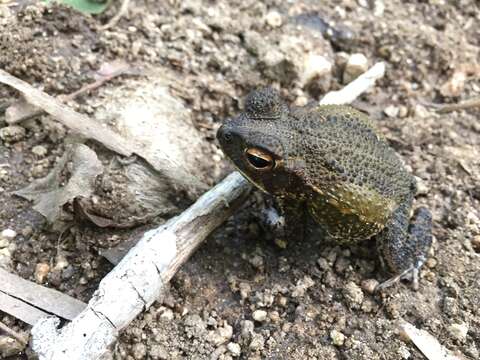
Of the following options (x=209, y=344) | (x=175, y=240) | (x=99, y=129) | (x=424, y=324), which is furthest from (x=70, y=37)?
(x=424, y=324)

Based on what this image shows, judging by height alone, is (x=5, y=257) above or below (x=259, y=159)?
below

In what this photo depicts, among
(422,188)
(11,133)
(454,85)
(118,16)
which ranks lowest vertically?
(422,188)

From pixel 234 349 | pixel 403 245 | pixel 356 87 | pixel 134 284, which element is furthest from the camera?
pixel 356 87

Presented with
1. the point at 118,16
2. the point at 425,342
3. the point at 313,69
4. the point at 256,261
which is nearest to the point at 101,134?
the point at 118,16

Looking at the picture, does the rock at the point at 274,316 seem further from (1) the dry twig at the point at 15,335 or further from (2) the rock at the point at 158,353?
(1) the dry twig at the point at 15,335

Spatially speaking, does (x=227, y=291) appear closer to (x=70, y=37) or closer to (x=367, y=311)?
(x=367, y=311)

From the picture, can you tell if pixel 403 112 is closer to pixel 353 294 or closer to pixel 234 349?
pixel 353 294
